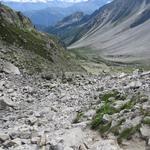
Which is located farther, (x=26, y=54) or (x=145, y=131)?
(x=26, y=54)

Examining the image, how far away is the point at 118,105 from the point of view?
27.8m

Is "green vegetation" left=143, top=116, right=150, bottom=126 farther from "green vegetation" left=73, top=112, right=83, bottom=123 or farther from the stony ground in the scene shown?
"green vegetation" left=73, top=112, right=83, bottom=123

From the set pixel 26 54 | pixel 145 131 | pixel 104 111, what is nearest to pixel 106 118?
pixel 104 111

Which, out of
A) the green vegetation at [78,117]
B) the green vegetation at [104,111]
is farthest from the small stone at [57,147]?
the green vegetation at [78,117]

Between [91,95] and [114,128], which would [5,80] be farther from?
[114,128]

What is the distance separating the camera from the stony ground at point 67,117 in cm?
2134

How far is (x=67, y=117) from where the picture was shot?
2962 centimetres

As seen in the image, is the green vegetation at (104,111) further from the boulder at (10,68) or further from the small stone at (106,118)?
the boulder at (10,68)

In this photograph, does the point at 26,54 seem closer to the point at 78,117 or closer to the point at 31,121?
the point at 31,121

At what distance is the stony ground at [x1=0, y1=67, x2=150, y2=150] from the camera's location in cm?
2134

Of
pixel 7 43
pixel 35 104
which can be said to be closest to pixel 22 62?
pixel 7 43

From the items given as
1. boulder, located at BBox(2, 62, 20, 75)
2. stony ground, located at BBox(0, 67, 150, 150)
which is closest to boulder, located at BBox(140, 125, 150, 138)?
stony ground, located at BBox(0, 67, 150, 150)

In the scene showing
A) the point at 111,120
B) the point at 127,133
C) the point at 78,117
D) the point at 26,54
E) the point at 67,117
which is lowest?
the point at 127,133

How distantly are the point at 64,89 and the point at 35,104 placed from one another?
783cm
